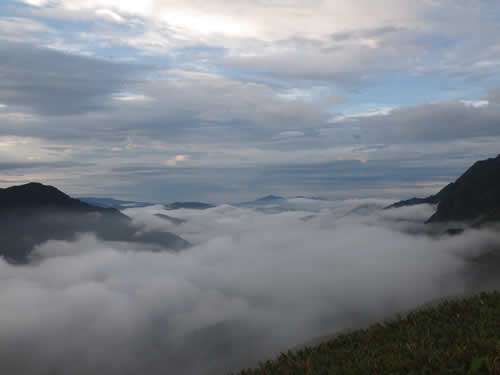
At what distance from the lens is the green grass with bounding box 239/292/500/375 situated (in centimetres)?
1503

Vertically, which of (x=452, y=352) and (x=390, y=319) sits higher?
(x=452, y=352)

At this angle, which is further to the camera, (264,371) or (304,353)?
(304,353)

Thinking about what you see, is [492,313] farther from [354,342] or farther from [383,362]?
[383,362]

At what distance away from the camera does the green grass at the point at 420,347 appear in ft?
49.3

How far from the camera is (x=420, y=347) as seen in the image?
1681 cm

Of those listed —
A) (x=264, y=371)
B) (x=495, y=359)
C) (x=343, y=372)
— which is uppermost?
(x=495, y=359)

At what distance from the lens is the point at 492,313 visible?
69.1 ft

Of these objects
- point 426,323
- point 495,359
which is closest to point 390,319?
point 426,323

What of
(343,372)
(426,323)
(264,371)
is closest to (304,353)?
(264,371)

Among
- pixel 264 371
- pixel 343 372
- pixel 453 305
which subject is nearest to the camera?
pixel 343 372

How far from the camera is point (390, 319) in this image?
25469 mm

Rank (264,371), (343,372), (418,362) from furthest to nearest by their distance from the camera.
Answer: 1. (264,371)
2. (343,372)
3. (418,362)

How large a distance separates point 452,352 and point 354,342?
23.5ft

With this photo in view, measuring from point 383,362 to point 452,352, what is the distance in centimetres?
267
